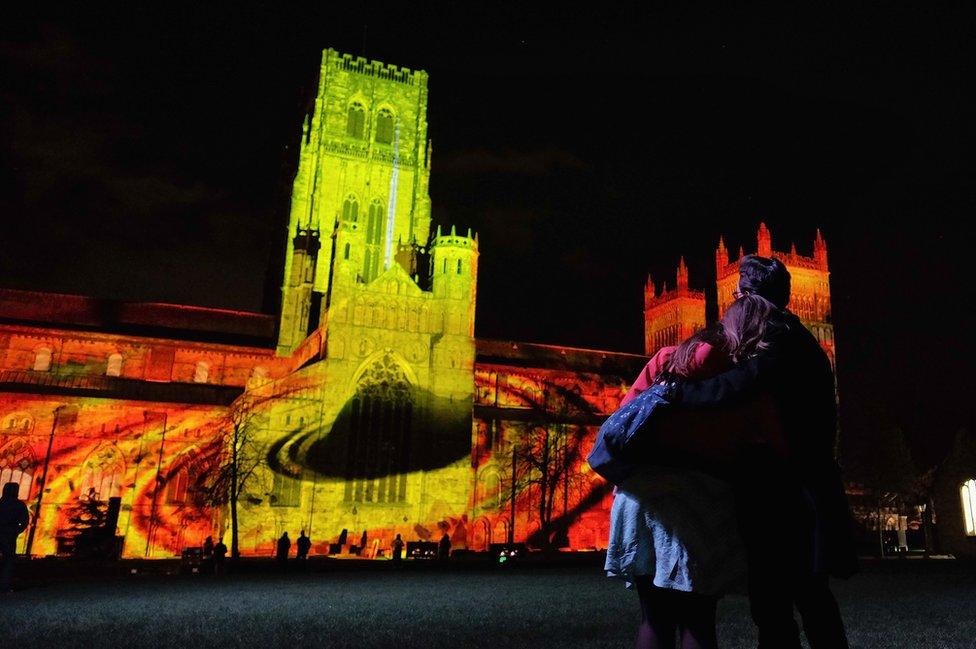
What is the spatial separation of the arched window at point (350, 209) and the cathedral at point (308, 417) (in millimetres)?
282

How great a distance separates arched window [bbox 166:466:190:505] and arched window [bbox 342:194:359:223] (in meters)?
22.8

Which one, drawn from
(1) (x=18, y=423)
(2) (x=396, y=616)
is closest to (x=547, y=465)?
(1) (x=18, y=423)

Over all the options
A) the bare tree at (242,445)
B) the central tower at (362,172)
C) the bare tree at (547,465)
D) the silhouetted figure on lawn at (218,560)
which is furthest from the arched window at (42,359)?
the bare tree at (547,465)

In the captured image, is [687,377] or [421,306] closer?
[687,377]

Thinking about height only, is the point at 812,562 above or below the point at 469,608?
above

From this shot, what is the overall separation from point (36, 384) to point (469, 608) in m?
35.6

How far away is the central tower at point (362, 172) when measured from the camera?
51719 millimetres

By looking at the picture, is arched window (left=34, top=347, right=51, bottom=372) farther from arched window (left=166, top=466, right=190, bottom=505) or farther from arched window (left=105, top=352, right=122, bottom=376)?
arched window (left=166, top=466, right=190, bottom=505)

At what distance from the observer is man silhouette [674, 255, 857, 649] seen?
3092 mm

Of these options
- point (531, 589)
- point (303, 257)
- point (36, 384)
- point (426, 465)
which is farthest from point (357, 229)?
point (531, 589)

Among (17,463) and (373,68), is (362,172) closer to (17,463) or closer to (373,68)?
(373,68)

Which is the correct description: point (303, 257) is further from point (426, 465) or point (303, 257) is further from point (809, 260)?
point (809, 260)

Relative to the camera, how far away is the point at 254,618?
9047 millimetres

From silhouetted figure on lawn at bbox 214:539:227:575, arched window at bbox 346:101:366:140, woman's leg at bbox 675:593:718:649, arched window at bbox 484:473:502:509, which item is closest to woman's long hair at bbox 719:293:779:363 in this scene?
woman's leg at bbox 675:593:718:649
